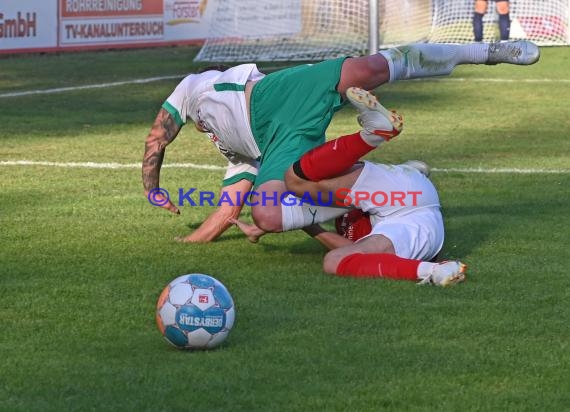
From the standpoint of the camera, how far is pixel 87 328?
5801 mm

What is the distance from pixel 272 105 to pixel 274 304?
5.83 ft

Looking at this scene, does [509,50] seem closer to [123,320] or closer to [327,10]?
[123,320]

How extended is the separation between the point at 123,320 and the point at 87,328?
20cm

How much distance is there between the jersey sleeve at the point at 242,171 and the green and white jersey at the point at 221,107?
0.17 m

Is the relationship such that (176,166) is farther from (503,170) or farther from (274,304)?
(274,304)

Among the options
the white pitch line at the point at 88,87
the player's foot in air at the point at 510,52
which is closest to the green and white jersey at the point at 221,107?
the player's foot in air at the point at 510,52

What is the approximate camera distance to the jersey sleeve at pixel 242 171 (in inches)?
325

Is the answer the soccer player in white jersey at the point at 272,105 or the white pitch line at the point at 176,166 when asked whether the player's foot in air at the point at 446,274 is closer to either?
the soccer player in white jersey at the point at 272,105

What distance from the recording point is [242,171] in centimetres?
830

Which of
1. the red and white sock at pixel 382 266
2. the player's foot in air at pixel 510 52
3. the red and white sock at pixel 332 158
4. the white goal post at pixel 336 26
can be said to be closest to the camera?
the red and white sock at pixel 382 266

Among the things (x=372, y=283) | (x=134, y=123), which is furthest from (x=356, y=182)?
(x=134, y=123)

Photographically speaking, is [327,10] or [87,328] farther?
[327,10]

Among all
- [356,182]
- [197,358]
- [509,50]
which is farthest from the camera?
[509,50]

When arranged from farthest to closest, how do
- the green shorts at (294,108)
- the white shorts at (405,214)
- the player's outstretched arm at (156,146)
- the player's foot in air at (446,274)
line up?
the player's outstretched arm at (156,146)
the green shorts at (294,108)
the white shorts at (405,214)
the player's foot in air at (446,274)
